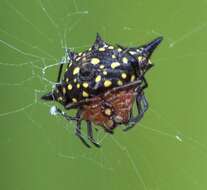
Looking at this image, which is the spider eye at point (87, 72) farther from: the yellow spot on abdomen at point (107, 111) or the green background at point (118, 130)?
the green background at point (118, 130)

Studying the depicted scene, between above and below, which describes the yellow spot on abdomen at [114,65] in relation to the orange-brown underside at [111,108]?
above

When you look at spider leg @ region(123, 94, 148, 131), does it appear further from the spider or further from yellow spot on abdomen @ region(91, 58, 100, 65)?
yellow spot on abdomen @ region(91, 58, 100, 65)

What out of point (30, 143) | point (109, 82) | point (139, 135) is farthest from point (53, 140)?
point (109, 82)

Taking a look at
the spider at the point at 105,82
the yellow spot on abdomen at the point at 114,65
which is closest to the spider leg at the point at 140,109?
the spider at the point at 105,82

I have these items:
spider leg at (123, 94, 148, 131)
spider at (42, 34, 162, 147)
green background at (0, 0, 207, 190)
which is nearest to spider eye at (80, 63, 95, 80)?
spider at (42, 34, 162, 147)

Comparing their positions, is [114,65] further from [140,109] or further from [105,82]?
[140,109]

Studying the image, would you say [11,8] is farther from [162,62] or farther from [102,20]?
[162,62]
